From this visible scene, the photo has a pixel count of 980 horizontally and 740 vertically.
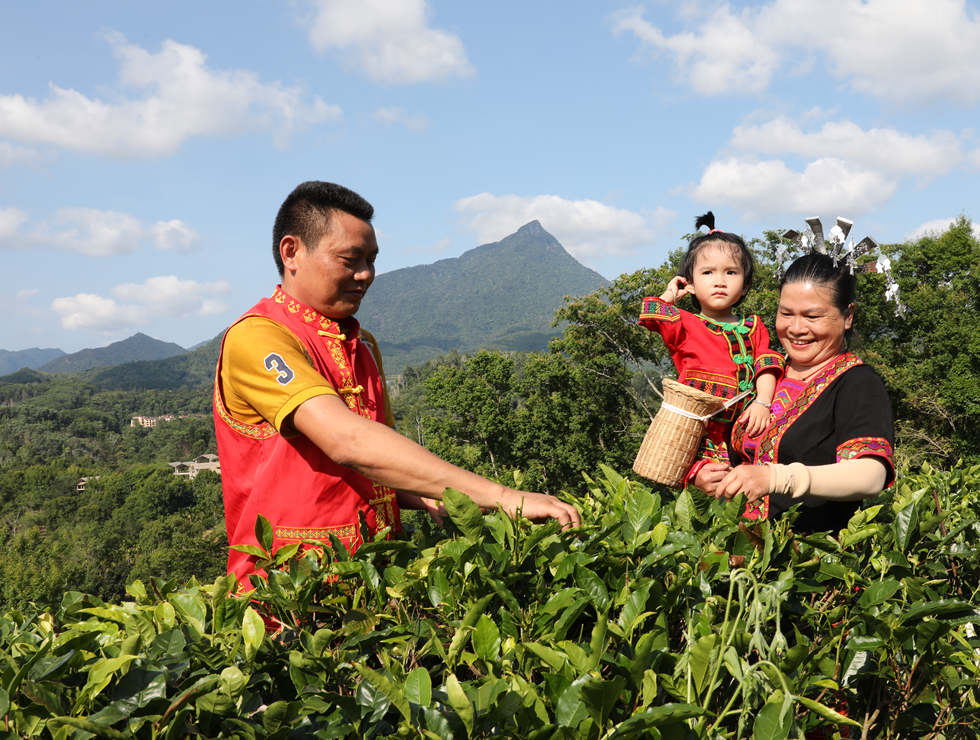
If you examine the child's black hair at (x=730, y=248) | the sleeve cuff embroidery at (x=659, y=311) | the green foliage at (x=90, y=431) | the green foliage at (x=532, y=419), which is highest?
the child's black hair at (x=730, y=248)

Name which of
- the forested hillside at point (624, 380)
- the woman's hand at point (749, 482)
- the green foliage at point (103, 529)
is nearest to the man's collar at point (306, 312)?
the woman's hand at point (749, 482)

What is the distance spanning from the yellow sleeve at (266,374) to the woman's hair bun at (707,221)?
285 centimetres

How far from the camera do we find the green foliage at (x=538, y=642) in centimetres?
119

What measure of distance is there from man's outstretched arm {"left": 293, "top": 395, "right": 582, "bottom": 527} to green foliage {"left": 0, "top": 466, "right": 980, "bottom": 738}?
3.3 inches

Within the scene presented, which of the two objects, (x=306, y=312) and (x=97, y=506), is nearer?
(x=306, y=312)

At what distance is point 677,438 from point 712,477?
598mm

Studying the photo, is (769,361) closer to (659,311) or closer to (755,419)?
(755,419)

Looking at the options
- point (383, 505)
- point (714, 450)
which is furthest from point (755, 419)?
point (383, 505)

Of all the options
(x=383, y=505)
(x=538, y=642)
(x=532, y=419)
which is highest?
(x=383, y=505)

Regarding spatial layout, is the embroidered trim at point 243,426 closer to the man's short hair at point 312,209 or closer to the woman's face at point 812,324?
the man's short hair at point 312,209

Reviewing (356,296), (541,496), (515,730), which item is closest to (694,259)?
(356,296)

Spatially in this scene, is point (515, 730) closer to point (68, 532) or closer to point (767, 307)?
point (767, 307)

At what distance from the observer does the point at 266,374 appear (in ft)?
6.61

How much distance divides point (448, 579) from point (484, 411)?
101 ft
